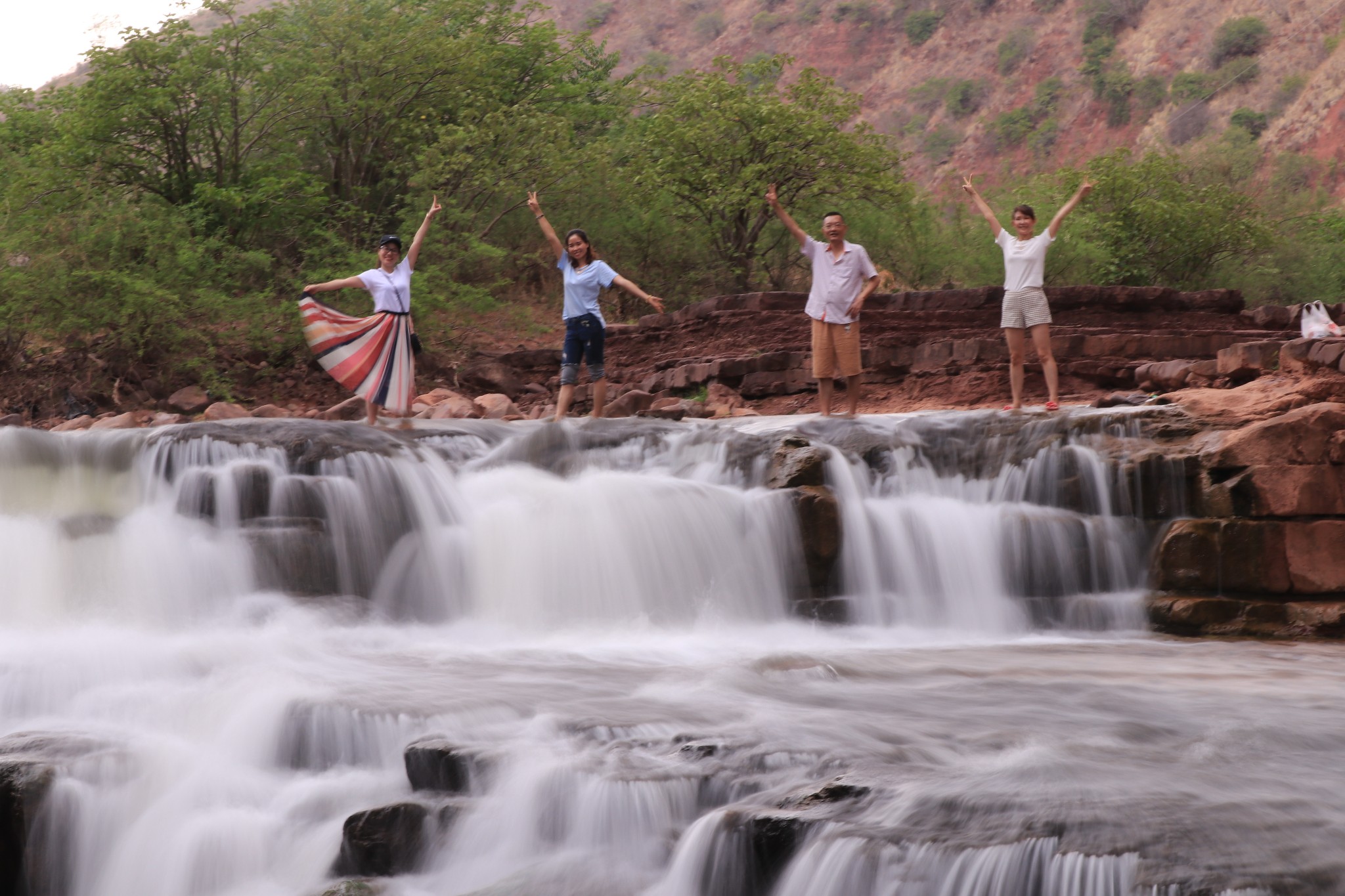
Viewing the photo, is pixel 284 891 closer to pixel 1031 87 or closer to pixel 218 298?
pixel 218 298

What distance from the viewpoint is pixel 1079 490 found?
30.9 ft

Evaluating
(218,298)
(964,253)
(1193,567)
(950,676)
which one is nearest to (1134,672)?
(950,676)

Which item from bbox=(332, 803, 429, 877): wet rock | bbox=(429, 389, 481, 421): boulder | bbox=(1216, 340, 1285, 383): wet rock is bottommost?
bbox=(332, 803, 429, 877): wet rock

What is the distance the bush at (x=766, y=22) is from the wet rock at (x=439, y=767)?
74.3 m

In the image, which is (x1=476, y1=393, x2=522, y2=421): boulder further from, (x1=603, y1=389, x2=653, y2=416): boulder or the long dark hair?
the long dark hair

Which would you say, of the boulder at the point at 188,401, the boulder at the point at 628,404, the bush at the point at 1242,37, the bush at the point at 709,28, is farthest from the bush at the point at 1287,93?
the boulder at the point at 188,401

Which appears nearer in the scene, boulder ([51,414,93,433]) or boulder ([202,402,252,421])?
boulder ([202,402,252,421])

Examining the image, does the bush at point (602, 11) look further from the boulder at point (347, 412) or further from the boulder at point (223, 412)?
the boulder at point (347, 412)

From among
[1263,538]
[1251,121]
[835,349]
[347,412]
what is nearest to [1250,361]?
[1263,538]

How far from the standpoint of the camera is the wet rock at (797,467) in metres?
9.41

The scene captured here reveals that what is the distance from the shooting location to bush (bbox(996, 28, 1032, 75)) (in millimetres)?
64438

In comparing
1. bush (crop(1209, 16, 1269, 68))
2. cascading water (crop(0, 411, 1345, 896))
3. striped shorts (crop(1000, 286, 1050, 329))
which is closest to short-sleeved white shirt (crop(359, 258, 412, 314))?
cascading water (crop(0, 411, 1345, 896))

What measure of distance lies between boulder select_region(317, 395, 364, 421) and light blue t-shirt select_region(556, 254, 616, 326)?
4.39 metres

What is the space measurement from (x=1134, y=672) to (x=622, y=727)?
3.20 meters
